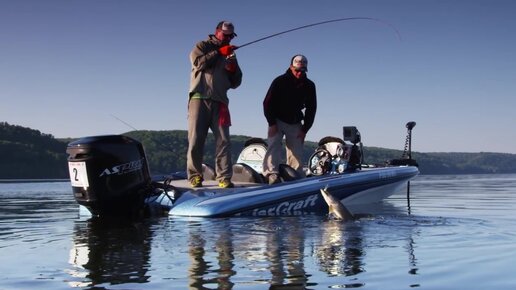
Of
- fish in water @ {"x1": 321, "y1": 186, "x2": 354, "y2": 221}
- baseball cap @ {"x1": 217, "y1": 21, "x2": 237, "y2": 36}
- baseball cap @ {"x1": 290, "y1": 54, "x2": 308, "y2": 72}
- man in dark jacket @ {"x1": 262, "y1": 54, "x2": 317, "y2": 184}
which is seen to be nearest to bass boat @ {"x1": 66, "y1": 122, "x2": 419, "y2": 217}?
man in dark jacket @ {"x1": 262, "y1": 54, "x2": 317, "y2": 184}

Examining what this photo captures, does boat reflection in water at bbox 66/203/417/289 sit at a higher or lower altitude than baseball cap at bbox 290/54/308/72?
lower

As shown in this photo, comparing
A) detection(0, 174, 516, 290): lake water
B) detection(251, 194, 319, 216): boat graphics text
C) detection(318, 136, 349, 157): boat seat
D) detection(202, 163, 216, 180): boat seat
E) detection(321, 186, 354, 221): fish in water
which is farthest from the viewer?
detection(318, 136, 349, 157): boat seat

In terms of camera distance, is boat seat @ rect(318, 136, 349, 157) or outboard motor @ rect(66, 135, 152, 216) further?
boat seat @ rect(318, 136, 349, 157)

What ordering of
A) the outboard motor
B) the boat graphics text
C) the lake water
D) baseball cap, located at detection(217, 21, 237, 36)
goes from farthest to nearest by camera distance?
baseball cap, located at detection(217, 21, 237, 36) < the boat graphics text < the outboard motor < the lake water

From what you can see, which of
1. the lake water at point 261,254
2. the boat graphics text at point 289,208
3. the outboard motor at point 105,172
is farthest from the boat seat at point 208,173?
the lake water at point 261,254

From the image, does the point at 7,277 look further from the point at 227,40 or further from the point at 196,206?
the point at 227,40

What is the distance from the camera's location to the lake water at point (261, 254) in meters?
3.74

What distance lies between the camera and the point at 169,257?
15.0ft

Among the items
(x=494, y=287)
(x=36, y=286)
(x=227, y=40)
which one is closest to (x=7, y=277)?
(x=36, y=286)

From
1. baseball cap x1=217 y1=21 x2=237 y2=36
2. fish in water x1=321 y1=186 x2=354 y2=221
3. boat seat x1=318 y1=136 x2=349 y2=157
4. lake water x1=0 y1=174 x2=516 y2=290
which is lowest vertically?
lake water x1=0 y1=174 x2=516 y2=290

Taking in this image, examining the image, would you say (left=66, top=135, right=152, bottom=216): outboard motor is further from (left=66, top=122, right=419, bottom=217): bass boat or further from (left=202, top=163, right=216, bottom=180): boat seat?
(left=202, top=163, right=216, bottom=180): boat seat

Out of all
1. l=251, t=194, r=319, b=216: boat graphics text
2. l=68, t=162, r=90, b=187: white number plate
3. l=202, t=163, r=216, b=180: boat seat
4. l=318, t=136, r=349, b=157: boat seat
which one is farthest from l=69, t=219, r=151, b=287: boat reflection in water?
l=318, t=136, r=349, b=157: boat seat

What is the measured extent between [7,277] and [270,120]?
5.59m

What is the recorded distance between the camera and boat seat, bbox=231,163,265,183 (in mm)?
8984
